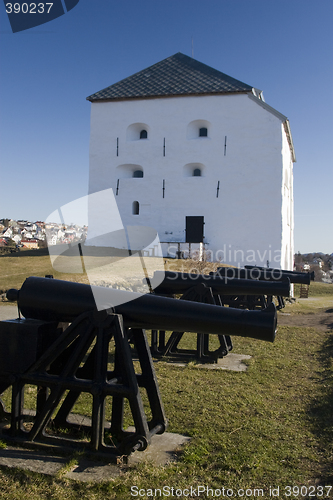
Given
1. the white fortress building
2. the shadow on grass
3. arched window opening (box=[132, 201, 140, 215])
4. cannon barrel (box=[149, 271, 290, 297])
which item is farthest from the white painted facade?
the shadow on grass

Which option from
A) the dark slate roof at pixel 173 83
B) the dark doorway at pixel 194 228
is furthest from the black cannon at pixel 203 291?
the dark slate roof at pixel 173 83

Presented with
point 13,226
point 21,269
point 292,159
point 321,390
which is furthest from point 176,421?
point 292,159

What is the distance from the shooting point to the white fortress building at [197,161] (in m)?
19.8

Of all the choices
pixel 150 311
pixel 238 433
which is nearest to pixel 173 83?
pixel 150 311

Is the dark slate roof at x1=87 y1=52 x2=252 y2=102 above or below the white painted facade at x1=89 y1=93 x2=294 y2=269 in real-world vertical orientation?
above

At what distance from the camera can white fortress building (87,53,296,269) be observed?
19.8 m

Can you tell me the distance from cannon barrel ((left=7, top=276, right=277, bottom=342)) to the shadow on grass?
0.89 m

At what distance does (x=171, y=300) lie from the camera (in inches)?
114

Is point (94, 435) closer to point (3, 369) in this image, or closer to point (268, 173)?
point (3, 369)

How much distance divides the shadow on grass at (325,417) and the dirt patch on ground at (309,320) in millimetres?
3648

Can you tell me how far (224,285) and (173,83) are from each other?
58.4 ft

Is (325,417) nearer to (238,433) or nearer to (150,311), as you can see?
(238,433)

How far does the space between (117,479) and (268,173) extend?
18.6 m

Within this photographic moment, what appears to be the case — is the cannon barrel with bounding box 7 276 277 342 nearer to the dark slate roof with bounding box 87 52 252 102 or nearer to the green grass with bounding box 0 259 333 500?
the green grass with bounding box 0 259 333 500
